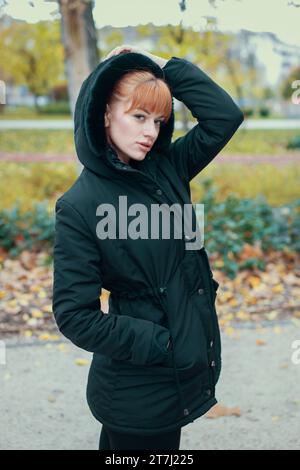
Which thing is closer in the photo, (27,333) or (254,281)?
(27,333)

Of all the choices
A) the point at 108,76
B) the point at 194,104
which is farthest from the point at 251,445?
the point at 108,76

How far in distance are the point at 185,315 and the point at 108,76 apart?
2.65ft

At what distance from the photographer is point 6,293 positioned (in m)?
5.16

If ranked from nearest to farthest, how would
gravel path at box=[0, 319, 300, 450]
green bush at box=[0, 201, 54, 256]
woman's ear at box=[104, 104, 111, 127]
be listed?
woman's ear at box=[104, 104, 111, 127] < gravel path at box=[0, 319, 300, 450] < green bush at box=[0, 201, 54, 256]

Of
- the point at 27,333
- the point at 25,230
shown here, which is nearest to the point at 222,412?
the point at 27,333

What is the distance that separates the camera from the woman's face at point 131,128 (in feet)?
Result: 6.34

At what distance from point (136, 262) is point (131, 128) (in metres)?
0.43

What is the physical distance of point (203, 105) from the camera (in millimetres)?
2125

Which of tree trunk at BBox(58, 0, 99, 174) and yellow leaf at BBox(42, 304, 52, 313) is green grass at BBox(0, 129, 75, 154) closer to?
tree trunk at BBox(58, 0, 99, 174)

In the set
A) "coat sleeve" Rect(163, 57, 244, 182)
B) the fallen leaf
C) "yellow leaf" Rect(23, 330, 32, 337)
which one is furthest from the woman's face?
"yellow leaf" Rect(23, 330, 32, 337)

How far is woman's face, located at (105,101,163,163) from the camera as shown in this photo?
1.93 metres

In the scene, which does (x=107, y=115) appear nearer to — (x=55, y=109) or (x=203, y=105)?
(x=203, y=105)
